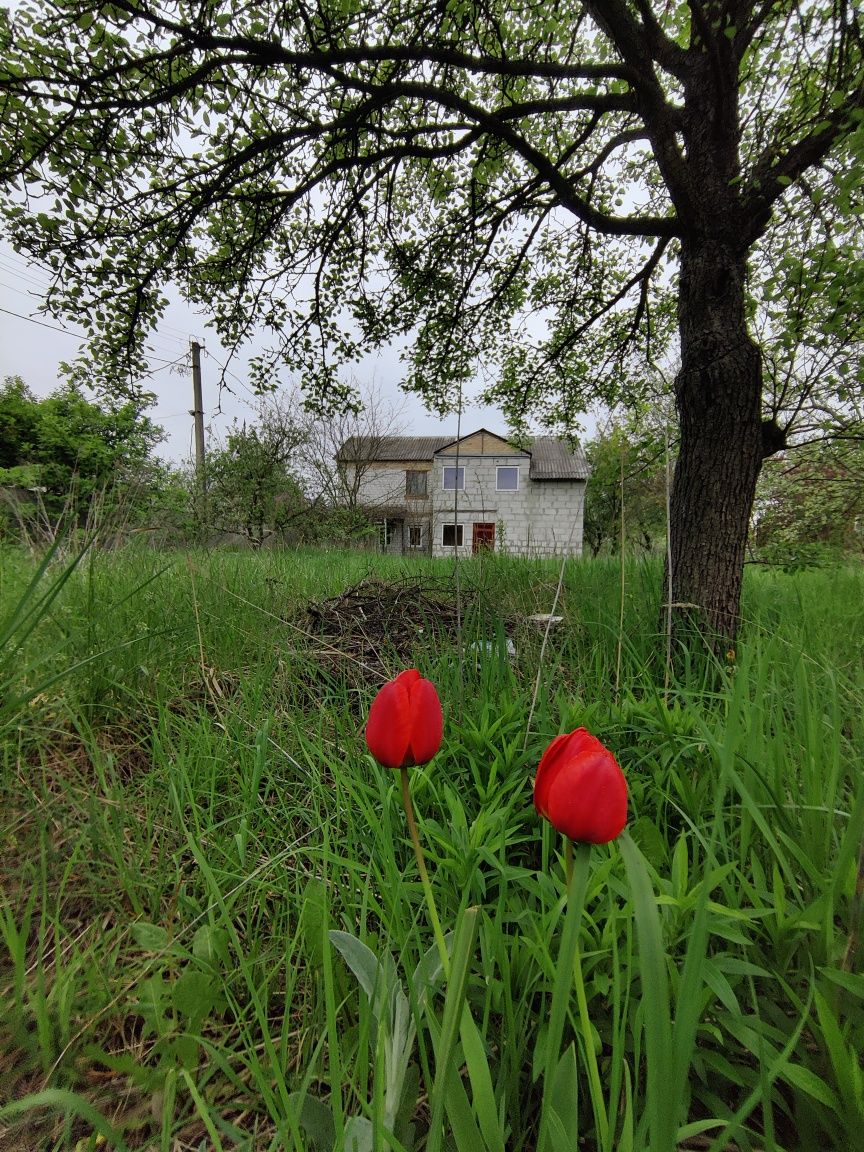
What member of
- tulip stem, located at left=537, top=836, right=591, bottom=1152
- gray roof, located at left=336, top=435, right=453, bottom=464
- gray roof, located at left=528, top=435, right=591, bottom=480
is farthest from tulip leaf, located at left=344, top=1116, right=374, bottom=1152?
gray roof, located at left=528, top=435, right=591, bottom=480

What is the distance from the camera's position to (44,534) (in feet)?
7.38

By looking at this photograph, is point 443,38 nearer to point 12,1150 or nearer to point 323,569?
point 323,569

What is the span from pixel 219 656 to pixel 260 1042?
4.40 feet

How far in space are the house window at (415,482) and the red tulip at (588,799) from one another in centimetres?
2417

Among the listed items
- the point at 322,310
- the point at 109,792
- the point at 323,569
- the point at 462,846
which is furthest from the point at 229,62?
the point at 462,846

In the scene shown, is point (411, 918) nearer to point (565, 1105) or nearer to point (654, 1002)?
point (565, 1105)

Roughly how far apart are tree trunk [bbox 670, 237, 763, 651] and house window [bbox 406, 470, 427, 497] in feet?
73.1

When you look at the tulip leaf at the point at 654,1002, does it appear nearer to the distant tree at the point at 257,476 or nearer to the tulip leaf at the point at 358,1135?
the tulip leaf at the point at 358,1135

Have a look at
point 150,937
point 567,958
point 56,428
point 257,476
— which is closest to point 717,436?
point 567,958

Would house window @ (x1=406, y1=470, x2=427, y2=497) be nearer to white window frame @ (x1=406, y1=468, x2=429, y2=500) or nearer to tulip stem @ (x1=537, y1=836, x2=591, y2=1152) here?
white window frame @ (x1=406, y1=468, x2=429, y2=500)

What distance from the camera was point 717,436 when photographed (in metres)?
2.21

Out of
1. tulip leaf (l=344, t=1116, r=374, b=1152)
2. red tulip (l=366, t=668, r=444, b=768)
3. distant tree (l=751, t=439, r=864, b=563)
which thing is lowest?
tulip leaf (l=344, t=1116, r=374, b=1152)

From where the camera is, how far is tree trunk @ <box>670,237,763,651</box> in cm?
217

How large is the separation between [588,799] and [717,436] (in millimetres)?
2299
